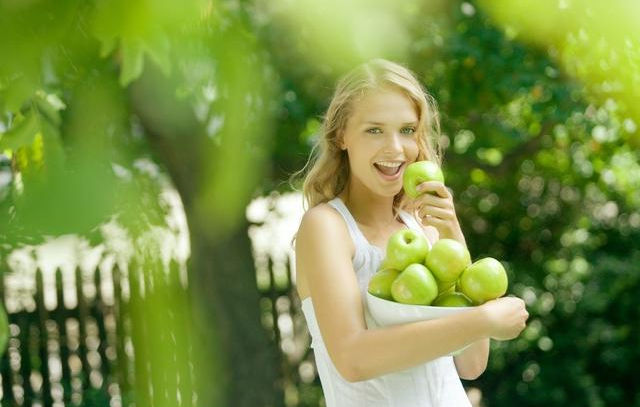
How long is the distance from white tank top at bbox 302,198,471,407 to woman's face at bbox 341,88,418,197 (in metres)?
0.09

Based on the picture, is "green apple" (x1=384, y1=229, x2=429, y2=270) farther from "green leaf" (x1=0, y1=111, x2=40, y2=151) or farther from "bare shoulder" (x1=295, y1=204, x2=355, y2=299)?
"green leaf" (x1=0, y1=111, x2=40, y2=151)

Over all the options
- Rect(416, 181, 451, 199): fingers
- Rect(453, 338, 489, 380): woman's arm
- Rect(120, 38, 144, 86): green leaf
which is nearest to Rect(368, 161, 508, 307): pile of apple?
Rect(416, 181, 451, 199): fingers

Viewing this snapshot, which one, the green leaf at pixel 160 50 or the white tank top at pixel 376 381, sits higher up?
the white tank top at pixel 376 381

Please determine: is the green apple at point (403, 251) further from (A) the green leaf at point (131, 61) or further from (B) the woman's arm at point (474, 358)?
(A) the green leaf at point (131, 61)

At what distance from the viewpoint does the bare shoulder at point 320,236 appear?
1863 millimetres

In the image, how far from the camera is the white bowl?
1.66 metres

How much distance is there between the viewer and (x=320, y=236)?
1.88m

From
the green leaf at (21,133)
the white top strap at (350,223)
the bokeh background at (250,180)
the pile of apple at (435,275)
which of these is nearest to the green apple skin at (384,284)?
the pile of apple at (435,275)

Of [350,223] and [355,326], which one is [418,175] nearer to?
[350,223]

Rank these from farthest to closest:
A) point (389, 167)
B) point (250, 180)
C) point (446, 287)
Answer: point (389, 167) → point (446, 287) → point (250, 180)

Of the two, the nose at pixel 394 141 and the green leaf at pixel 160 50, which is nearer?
the green leaf at pixel 160 50

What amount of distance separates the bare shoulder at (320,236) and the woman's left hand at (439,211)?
0.47ft

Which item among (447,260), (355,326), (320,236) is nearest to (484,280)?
(447,260)

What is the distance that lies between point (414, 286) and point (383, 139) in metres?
0.39
